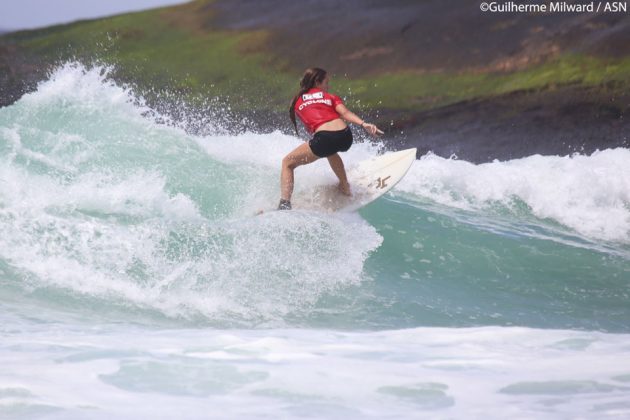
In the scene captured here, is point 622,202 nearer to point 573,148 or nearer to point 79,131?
point 573,148

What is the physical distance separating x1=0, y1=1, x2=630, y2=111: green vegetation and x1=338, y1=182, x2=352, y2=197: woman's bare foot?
38.5ft

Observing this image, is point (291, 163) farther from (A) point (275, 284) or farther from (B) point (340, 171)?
(A) point (275, 284)

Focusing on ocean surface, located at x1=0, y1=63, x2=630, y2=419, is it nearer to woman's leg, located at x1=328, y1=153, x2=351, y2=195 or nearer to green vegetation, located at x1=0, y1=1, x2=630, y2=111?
woman's leg, located at x1=328, y1=153, x2=351, y2=195

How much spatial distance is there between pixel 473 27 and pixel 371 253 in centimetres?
1336

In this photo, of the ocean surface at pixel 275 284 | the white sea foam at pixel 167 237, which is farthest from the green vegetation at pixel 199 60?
the white sea foam at pixel 167 237

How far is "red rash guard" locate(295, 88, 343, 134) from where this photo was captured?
21.0ft

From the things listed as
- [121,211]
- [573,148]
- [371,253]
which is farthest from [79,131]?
[573,148]

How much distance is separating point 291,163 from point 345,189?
1.74 ft

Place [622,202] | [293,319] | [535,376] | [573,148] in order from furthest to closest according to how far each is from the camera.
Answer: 1. [573,148]
2. [622,202]
3. [293,319]
4. [535,376]

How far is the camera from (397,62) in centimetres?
1948

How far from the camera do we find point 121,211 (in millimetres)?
6855

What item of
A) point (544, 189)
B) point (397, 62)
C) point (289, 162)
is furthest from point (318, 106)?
point (397, 62)

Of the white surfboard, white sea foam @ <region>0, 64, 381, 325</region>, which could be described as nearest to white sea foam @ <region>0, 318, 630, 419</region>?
white sea foam @ <region>0, 64, 381, 325</region>

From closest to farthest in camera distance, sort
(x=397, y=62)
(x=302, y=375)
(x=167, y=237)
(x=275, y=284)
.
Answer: (x=302, y=375) < (x=275, y=284) < (x=167, y=237) < (x=397, y=62)
